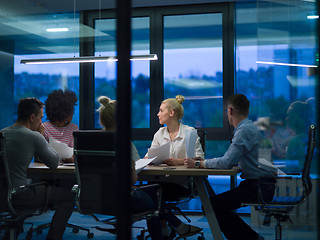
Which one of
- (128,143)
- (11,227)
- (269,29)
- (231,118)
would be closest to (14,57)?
(11,227)

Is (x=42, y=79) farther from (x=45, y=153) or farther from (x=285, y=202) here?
(x=285, y=202)

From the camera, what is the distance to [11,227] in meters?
3.49

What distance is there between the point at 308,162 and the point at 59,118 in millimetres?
2774

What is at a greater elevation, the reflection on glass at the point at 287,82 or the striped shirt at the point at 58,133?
the reflection on glass at the point at 287,82

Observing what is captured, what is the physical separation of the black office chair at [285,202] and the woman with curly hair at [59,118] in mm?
2090

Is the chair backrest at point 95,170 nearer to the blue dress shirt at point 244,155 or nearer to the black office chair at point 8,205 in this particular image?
the black office chair at point 8,205

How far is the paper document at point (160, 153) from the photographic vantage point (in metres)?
3.87

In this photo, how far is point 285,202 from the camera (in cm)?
366

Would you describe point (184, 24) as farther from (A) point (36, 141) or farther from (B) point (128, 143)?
(B) point (128, 143)

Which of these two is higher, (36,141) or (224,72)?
(224,72)

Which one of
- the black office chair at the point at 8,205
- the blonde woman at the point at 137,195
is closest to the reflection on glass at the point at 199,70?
the blonde woman at the point at 137,195

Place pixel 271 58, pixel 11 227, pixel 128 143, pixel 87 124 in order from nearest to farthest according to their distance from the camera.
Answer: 1. pixel 128 143
2. pixel 271 58
3. pixel 11 227
4. pixel 87 124

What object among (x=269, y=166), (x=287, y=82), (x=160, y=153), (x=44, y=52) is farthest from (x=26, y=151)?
(x=44, y=52)

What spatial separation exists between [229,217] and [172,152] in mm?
1043
